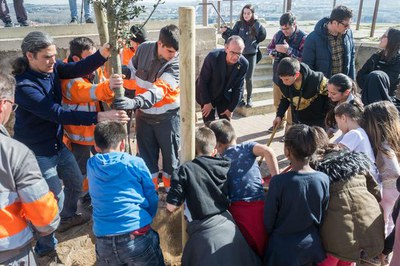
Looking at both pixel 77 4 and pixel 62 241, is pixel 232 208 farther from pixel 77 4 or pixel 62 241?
pixel 77 4

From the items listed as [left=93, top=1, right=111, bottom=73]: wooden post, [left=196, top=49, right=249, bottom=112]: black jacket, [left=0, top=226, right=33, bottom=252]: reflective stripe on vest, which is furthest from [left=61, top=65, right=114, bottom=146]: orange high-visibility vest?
[left=196, top=49, right=249, bottom=112]: black jacket

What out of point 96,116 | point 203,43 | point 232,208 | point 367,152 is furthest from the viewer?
point 203,43

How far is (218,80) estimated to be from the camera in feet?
15.6

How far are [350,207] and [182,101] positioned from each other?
142 centimetres

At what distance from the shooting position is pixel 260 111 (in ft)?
24.5

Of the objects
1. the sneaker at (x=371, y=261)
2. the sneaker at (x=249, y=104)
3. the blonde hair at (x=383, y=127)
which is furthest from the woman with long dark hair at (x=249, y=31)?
the sneaker at (x=371, y=261)

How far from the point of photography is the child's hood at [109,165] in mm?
2426

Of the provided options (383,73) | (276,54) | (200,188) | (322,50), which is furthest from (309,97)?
(200,188)

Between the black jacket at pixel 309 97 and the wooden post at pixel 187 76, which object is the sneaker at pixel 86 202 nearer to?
the wooden post at pixel 187 76

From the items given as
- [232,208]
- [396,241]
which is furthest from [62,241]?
[396,241]

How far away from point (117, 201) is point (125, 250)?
1.14 ft

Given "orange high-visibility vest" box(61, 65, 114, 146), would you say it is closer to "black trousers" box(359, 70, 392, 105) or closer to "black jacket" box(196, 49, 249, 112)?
"black jacket" box(196, 49, 249, 112)

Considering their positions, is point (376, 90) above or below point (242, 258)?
above

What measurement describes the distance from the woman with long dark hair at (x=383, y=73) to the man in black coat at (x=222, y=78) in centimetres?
151
